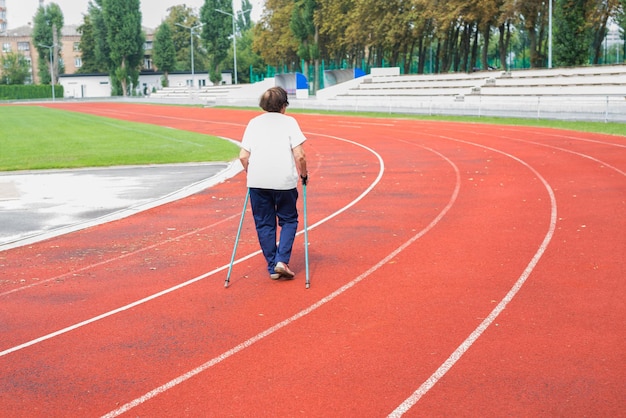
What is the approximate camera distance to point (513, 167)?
1772 centimetres

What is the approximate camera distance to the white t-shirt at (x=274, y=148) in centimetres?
779

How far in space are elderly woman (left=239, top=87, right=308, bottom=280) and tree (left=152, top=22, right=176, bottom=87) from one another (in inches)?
4351

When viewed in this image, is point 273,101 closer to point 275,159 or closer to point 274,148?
point 274,148

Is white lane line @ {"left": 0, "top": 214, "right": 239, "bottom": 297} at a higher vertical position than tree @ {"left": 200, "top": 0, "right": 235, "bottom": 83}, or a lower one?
lower

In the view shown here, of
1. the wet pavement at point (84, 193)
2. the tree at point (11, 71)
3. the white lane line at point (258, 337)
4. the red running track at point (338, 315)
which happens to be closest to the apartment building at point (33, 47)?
the tree at point (11, 71)

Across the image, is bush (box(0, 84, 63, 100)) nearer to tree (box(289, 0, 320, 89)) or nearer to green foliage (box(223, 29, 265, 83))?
green foliage (box(223, 29, 265, 83))

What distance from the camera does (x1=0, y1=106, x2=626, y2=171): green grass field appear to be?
21.3 m

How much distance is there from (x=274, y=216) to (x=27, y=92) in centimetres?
11639

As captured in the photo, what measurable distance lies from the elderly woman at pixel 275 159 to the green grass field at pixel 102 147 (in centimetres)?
1320


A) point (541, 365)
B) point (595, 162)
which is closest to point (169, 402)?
point (541, 365)

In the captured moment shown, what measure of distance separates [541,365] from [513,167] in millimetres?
12645

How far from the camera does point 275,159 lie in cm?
780

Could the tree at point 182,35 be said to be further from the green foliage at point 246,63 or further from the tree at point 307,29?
the tree at point 307,29

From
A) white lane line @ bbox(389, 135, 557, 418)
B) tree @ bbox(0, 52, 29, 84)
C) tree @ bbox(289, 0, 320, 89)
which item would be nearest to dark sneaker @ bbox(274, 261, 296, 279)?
white lane line @ bbox(389, 135, 557, 418)
